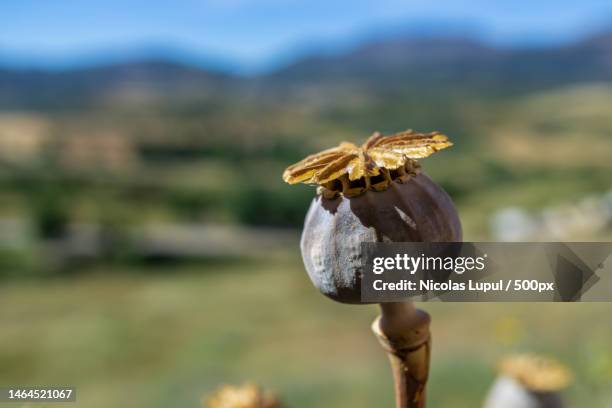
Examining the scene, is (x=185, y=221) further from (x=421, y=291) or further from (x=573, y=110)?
(x=573, y=110)

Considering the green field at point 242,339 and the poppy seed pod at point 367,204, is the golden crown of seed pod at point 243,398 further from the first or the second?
the green field at point 242,339

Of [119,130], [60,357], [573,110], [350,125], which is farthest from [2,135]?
[573,110]

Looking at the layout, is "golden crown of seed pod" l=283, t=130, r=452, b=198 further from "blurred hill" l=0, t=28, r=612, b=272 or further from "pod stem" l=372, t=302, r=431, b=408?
"blurred hill" l=0, t=28, r=612, b=272

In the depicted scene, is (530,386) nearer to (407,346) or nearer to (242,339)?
(407,346)

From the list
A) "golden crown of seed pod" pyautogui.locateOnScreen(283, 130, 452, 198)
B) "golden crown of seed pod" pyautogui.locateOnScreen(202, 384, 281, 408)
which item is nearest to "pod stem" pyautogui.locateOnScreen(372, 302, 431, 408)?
"golden crown of seed pod" pyautogui.locateOnScreen(283, 130, 452, 198)

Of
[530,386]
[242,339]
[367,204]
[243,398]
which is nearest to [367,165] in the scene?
[367,204]
